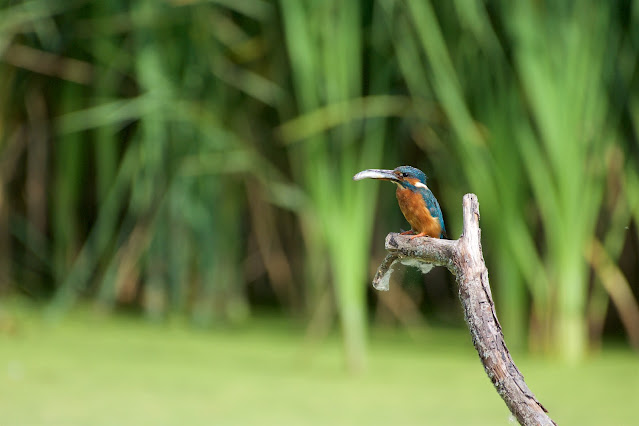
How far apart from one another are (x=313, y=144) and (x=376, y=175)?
1390 mm

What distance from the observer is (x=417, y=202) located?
43cm

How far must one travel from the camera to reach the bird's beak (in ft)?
1.29

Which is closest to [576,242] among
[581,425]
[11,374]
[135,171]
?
[581,425]

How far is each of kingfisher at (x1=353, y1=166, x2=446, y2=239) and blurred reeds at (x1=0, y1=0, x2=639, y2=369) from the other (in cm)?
113

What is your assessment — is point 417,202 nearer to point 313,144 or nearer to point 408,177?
point 408,177

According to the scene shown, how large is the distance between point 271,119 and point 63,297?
82 centimetres

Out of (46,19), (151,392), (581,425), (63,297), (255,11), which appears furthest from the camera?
(63,297)

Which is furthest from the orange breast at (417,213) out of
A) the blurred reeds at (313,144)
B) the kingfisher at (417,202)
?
the blurred reeds at (313,144)

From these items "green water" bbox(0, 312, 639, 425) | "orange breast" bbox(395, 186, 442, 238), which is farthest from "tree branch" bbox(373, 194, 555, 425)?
"green water" bbox(0, 312, 639, 425)

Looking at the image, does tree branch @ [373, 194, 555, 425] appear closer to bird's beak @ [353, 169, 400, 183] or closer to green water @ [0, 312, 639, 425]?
bird's beak @ [353, 169, 400, 183]

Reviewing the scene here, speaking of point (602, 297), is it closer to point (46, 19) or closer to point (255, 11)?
point (255, 11)

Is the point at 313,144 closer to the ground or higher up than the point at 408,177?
higher up

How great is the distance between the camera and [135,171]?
7.10 ft

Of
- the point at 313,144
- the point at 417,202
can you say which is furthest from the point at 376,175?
the point at 313,144
